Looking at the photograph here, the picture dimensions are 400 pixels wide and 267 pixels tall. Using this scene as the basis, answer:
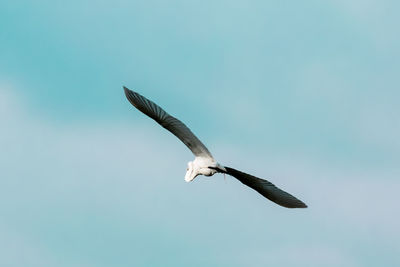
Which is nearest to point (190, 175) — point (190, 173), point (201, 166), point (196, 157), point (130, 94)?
point (190, 173)

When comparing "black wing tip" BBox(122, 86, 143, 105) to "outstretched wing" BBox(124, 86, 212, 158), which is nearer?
"black wing tip" BBox(122, 86, 143, 105)

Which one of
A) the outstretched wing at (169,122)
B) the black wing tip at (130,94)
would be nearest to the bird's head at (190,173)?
the outstretched wing at (169,122)

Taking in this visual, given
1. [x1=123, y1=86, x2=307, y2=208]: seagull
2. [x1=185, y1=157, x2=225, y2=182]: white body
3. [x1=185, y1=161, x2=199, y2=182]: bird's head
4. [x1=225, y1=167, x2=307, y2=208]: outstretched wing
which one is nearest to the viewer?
[x1=225, y1=167, x2=307, y2=208]: outstretched wing

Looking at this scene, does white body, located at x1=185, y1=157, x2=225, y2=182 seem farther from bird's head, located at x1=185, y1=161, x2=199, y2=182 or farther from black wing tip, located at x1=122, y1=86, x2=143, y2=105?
black wing tip, located at x1=122, y1=86, x2=143, y2=105

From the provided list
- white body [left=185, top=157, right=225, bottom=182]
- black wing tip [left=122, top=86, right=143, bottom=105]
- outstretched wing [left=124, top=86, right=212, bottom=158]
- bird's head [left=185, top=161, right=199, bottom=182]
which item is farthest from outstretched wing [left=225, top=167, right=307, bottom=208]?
black wing tip [left=122, top=86, right=143, bottom=105]

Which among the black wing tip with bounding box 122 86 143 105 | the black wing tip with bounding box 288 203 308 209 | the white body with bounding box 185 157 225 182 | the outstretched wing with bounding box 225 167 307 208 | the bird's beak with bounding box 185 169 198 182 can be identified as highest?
the black wing tip with bounding box 122 86 143 105

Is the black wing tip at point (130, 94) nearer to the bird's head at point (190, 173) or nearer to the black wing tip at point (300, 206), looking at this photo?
the bird's head at point (190, 173)

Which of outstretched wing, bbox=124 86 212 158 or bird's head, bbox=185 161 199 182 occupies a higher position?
outstretched wing, bbox=124 86 212 158
